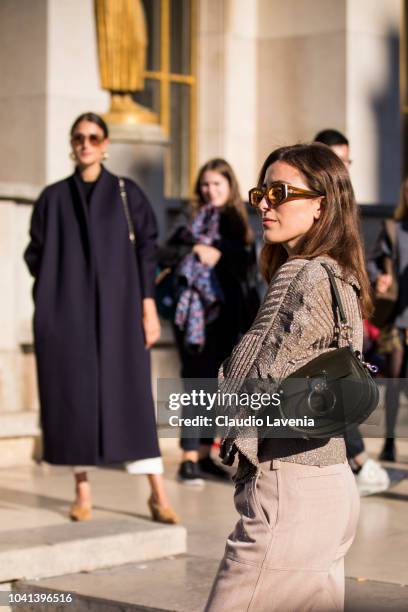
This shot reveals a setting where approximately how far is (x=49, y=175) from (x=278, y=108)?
3.98 metres

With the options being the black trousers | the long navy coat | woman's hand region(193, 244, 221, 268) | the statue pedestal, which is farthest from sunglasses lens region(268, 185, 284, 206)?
the statue pedestal

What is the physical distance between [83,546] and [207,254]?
2853 mm

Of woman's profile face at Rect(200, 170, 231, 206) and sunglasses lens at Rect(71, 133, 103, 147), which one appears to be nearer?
sunglasses lens at Rect(71, 133, 103, 147)

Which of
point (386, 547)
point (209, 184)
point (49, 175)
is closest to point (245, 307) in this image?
point (209, 184)

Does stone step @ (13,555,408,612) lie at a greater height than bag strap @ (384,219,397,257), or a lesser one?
lesser

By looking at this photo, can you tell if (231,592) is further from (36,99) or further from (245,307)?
(36,99)

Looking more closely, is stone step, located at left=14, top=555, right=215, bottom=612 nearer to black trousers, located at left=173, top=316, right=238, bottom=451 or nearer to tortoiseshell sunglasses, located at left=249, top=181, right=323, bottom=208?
tortoiseshell sunglasses, located at left=249, top=181, right=323, bottom=208

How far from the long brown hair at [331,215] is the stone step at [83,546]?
2376 mm

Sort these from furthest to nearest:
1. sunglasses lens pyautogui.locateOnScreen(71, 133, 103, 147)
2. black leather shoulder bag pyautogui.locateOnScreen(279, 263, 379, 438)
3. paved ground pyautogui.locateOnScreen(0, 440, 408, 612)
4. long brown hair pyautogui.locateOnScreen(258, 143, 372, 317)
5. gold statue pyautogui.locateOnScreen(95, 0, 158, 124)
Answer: gold statue pyautogui.locateOnScreen(95, 0, 158, 124), sunglasses lens pyautogui.locateOnScreen(71, 133, 103, 147), paved ground pyautogui.locateOnScreen(0, 440, 408, 612), long brown hair pyautogui.locateOnScreen(258, 143, 372, 317), black leather shoulder bag pyautogui.locateOnScreen(279, 263, 379, 438)

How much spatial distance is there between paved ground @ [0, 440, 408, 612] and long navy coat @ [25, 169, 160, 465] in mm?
415

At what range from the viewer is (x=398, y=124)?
14.4 meters

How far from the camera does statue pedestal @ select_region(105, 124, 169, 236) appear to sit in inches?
401

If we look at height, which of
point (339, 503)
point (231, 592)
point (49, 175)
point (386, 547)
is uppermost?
point (49, 175)

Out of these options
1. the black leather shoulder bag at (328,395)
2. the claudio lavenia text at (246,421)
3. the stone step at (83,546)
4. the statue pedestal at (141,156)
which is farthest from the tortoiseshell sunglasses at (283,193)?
the statue pedestal at (141,156)
